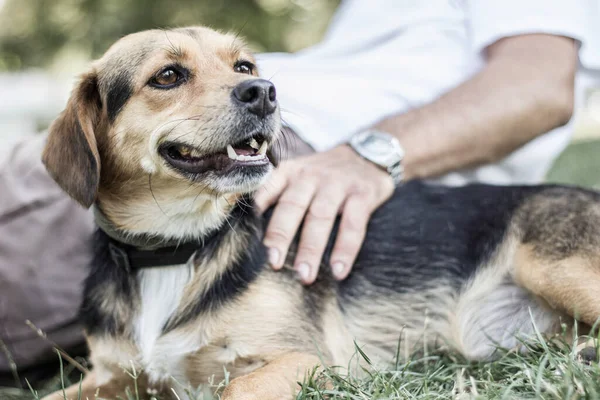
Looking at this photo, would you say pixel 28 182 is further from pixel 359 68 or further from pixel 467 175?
pixel 467 175

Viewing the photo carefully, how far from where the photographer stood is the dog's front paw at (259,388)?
2.63 m

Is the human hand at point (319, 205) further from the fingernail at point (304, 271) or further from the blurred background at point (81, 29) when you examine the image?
the blurred background at point (81, 29)

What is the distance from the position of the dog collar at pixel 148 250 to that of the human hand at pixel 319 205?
16.2 inches

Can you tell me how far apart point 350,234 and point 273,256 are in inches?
18.1

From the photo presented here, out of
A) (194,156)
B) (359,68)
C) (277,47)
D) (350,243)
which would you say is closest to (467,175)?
(359,68)

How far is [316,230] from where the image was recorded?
344 centimetres

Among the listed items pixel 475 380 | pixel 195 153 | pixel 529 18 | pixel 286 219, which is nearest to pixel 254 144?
pixel 195 153

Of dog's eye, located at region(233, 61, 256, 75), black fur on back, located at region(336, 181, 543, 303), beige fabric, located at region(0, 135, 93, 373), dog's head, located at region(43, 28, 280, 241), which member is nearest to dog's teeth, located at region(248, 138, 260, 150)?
dog's head, located at region(43, 28, 280, 241)

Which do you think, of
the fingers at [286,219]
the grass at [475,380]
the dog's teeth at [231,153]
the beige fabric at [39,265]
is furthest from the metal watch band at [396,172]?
the beige fabric at [39,265]

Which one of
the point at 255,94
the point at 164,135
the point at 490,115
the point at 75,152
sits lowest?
the point at 490,115

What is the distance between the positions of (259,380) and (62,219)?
1901 mm

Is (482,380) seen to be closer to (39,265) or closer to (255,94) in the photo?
(255,94)

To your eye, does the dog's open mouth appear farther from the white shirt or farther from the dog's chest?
the white shirt

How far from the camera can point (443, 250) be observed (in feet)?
12.0
